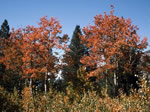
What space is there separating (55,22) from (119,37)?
5787 mm

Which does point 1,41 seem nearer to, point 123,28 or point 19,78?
point 19,78

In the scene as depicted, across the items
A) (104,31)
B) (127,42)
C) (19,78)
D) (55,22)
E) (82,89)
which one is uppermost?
(55,22)

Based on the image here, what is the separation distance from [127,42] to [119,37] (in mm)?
780

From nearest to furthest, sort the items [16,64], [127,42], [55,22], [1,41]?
[127,42]
[55,22]
[16,64]
[1,41]

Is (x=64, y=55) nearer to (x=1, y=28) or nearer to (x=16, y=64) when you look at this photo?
(x=16, y=64)

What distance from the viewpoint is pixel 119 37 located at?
14.5 meters

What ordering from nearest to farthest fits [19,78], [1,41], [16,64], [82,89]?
1. [82,89]
2. [16,64]
3. [1,41]
4. [19,78]

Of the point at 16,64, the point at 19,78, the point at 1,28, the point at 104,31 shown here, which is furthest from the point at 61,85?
the point at 104,31

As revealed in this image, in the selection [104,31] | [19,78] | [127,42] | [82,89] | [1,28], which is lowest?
[82,89]

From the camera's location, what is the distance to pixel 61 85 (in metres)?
30.0

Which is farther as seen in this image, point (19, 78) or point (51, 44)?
point (19, 78)

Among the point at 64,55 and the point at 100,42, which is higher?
the point at 100,42

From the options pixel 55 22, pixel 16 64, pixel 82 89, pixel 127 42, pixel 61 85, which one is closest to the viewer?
pixel 82 89

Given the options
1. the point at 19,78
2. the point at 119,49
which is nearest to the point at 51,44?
the point at 119,49
